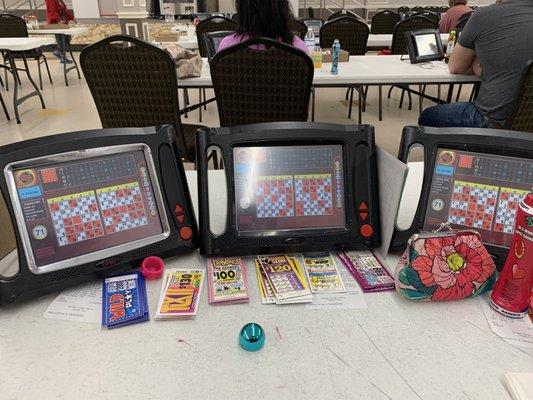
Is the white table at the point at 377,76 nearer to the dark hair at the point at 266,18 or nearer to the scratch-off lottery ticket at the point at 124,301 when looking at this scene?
the dark hair at the point at 266,18

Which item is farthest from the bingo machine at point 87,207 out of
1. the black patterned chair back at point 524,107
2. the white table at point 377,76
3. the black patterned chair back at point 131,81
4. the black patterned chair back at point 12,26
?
the black patterned chair back at point 12,26

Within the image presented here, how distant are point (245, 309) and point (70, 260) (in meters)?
0.34

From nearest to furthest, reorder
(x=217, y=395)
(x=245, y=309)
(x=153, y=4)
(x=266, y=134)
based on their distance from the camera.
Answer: (x=217, y=395) < (x=245, y=309) < (x=266, y=134) < (x=153, y=4)

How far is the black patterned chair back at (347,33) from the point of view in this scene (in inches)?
157

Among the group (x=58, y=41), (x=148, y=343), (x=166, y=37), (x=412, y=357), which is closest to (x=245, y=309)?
(x=148, y=343)

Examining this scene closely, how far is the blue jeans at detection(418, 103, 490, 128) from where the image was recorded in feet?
7.41

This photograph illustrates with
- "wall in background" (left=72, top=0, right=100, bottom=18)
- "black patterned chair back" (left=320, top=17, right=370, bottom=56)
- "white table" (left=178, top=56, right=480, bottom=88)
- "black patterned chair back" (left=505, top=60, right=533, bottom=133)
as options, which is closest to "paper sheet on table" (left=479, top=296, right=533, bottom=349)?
"black patterned chair back" (left=505, top=60, right=533, bottom=133)

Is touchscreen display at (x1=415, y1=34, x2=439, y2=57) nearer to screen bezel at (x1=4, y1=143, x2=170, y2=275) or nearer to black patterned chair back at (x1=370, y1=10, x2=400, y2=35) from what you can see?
screen bezel at (x1=4, y1=143, x2=170, y2=275)

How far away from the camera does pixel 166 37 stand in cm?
391

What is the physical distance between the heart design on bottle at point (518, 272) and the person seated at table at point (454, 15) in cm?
427

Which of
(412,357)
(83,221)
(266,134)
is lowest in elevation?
(412,357)

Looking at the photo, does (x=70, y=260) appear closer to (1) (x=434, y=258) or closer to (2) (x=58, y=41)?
(1) (x=434, y=258)

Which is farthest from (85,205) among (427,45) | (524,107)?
(427,45)

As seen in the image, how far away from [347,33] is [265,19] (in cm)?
241
